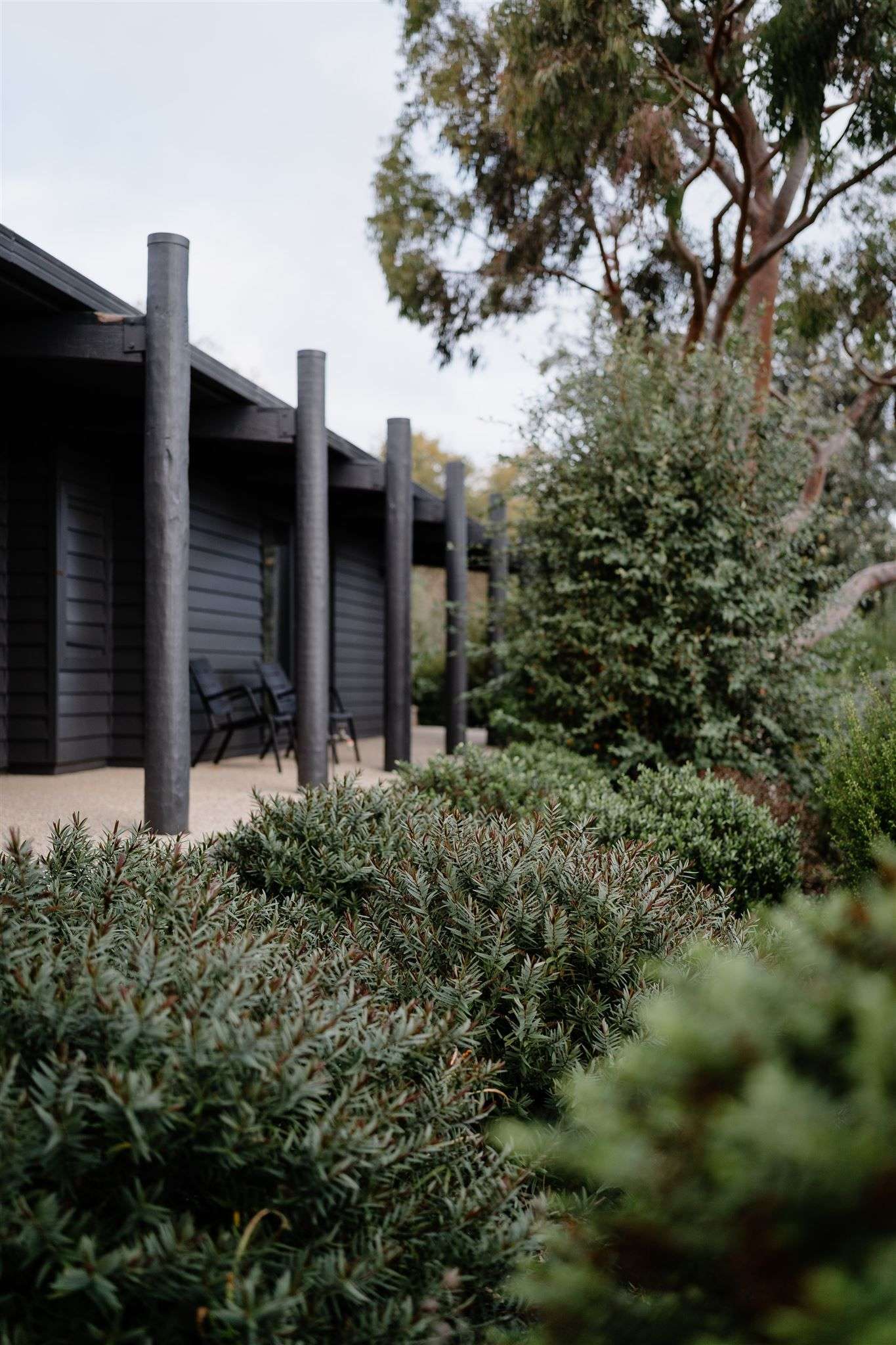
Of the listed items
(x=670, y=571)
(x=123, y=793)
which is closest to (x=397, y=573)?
(x=670, y=571)

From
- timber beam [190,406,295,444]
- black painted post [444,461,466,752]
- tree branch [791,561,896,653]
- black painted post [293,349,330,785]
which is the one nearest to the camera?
black painted post [293,349,330,785]

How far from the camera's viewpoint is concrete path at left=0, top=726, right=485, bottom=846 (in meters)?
5.42

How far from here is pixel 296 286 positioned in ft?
122

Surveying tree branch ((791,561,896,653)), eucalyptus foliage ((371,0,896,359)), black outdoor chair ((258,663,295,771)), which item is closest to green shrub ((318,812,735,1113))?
tree branch ((791,561,896,653))

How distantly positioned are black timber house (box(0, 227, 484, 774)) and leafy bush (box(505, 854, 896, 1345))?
4681 millimetres

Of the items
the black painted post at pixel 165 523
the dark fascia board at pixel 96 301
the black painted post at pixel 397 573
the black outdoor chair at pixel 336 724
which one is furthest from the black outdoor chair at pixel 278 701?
the black painted post at pixel 165 523

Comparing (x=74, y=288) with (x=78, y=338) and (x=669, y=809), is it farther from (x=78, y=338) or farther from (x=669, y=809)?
(x=669, y=809)

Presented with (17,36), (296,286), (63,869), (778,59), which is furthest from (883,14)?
(296,286)

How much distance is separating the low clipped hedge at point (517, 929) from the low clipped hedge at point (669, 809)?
1.33 m

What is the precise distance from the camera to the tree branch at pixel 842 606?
743cm

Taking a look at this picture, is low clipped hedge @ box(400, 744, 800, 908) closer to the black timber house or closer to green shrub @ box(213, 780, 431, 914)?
green shrub @ box(213, 780, 431, 914)

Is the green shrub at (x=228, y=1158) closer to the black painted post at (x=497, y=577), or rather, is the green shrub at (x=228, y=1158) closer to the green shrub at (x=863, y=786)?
the green shrub at (x=863, y=786)

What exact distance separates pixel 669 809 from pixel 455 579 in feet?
18.1

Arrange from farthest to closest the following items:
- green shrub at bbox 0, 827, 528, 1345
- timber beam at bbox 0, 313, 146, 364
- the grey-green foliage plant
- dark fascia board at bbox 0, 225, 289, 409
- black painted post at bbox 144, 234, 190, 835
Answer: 1. the grey-green foliage plant
2. timber beam at bbox 0, 313, 146, 364
3. black painted post at bbox 144, 234, 190, 835
4. dark fascia board at bbox 0, 225, 289, 409
5. green shrub at bbox 0, 827, 528, 1345
